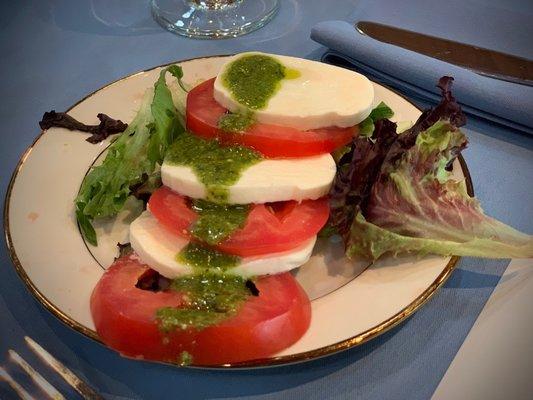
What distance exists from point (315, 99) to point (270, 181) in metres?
0.41

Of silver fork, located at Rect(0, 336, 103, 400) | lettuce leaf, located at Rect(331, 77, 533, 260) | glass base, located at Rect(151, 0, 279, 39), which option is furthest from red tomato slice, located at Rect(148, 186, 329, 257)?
glass base, located at Rect(151, 0, 279, 39)

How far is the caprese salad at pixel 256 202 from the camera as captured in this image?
1.66 meters

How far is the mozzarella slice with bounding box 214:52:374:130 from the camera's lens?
2088mm

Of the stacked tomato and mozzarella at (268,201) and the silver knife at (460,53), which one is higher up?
the silver knife at (460,53)

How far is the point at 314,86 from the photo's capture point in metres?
2.22

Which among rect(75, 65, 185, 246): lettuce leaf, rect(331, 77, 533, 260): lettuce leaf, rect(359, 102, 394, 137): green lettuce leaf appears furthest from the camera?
Result: rect(359, 102, 394, 137): green lettuce leaf

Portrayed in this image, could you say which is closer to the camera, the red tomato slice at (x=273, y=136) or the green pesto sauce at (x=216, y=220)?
the green pesto sauce at (x=216, y=220)

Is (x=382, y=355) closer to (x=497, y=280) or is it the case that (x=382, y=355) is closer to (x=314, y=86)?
(x=497, y=280)

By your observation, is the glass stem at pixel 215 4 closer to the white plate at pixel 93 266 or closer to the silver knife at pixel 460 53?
the silver knife at pixel 460 53

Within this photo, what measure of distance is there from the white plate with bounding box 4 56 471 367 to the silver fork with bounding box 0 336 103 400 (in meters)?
0.14

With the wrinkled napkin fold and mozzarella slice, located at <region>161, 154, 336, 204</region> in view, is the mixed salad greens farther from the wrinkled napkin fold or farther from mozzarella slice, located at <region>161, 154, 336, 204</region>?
the wrinkled napkin fold

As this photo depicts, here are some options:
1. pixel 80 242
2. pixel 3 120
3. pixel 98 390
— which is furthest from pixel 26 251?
pixel 3 120

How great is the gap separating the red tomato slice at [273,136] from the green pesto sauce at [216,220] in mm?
248

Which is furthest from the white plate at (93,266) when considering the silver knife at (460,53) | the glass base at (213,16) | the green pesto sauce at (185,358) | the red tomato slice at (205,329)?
the glass base at (213,16)
